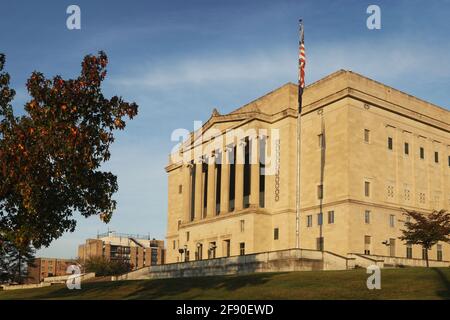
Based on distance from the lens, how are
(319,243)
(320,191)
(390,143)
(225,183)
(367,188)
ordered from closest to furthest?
(367,188)
(319,243)
(320,191)
(390,143)
(225,183)

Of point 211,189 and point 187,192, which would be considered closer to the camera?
point 211,189

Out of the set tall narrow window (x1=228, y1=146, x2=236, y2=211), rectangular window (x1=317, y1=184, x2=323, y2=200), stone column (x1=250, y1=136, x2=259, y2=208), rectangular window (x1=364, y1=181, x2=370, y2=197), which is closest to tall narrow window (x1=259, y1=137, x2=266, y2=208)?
stone column (x1=250, y1=136, x2=259, y2=208)

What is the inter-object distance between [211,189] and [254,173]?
35.6ft

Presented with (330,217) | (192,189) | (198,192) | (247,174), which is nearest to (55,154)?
(330,217)

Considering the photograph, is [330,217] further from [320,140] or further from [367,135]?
[367,135]

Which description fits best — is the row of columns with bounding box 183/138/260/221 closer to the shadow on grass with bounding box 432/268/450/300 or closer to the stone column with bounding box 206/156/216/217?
the stone column with bounding box 206/156/216/217

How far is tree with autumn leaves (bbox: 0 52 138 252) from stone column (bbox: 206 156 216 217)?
5740cm

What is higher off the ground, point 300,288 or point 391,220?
point 391,220

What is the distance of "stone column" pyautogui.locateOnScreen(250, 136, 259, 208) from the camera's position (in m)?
76.8

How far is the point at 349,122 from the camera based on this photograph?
68.1 m

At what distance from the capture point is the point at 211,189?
86812 mm


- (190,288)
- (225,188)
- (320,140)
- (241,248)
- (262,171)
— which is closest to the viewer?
(190,288)

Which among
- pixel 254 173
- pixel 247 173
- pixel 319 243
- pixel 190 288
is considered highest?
pixel 247 173

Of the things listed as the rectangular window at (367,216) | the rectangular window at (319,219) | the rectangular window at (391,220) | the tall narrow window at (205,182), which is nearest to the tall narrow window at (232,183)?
the tall narrow window at (205,182)
